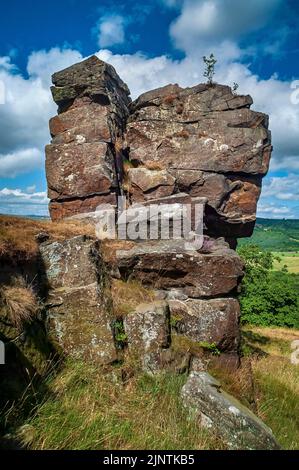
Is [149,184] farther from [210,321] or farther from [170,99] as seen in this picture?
[210,321]

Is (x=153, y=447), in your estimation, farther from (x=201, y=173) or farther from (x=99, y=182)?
(x=201, y=173)

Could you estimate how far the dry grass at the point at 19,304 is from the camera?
5562 millimetres

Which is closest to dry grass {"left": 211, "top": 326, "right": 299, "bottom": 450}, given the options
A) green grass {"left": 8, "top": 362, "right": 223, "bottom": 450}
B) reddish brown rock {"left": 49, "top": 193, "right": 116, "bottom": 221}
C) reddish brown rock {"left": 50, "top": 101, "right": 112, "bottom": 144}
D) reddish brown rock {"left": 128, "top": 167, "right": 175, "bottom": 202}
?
green grass {"left": 8, "top": 362, "right": 223, "bottom": 450}

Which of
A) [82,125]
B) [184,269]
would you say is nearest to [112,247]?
[184,269]

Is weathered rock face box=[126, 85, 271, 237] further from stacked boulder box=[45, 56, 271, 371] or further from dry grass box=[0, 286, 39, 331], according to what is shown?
dry grass box=[0, 286, 39, 331]

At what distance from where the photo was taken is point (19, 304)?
19.0 feet

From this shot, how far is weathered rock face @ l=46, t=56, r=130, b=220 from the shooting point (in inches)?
509

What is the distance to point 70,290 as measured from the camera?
7.23m

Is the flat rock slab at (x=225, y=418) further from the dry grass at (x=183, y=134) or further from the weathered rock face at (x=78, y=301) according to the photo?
the dry grass at (x=183, y=134)

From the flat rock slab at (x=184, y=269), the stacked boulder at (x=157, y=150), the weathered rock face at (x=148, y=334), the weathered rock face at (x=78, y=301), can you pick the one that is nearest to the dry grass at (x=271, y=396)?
the weathered rock face at (x=148, y=334)

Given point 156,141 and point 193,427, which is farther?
point 156,141

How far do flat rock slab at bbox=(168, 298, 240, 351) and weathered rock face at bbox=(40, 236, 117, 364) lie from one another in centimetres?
199

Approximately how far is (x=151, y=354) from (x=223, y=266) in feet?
10.3
